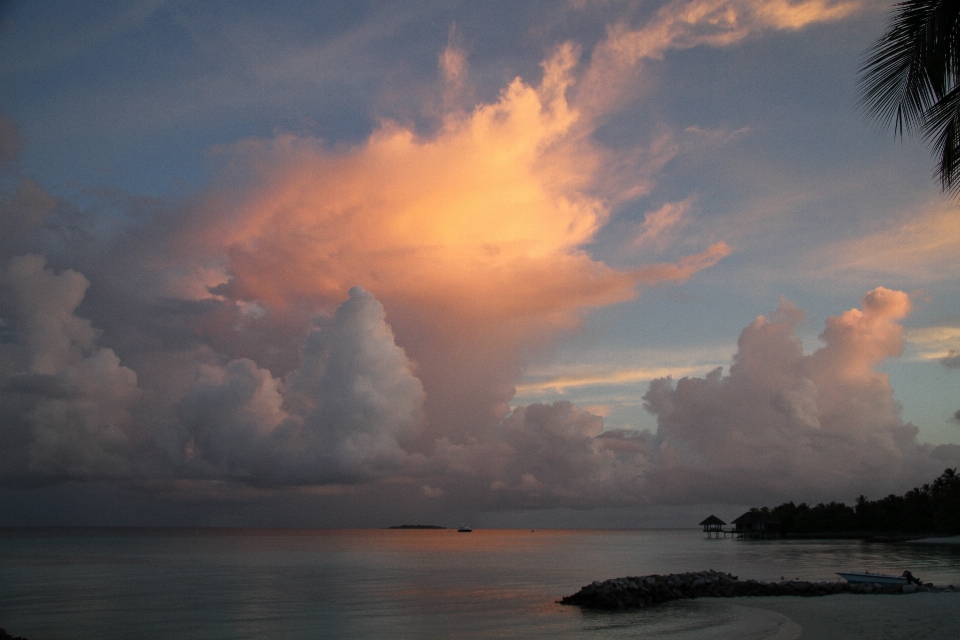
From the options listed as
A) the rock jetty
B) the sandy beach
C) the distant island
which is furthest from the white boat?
the distant island

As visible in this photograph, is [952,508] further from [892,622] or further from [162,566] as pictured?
[162,566]

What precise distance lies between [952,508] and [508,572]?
76.9m

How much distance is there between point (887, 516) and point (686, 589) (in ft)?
346

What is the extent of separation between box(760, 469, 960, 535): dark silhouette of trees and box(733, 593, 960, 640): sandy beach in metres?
83.4

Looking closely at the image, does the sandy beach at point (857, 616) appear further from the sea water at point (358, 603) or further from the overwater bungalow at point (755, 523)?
the overwater bungalow at point (755, 523)

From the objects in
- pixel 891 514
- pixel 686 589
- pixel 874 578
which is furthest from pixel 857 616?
pixel 891 514

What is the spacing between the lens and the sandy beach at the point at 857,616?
22.3 meters

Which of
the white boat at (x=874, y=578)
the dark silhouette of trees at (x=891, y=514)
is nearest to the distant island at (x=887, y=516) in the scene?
the dark silhouette of trees at (x=891, y=514)

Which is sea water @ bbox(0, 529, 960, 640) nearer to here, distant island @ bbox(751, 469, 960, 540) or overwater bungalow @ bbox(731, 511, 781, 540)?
distant island @ bbox(751, 469, 960, 540)

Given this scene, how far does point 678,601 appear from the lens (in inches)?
1268

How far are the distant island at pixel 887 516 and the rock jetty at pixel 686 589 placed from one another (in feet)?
261

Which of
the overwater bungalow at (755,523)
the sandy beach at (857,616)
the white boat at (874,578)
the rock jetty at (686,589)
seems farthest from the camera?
the overwater bungalow at (755,523)

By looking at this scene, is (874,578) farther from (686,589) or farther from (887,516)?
(887,516)

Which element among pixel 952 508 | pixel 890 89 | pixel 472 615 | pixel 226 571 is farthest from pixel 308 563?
pixel 952 508
